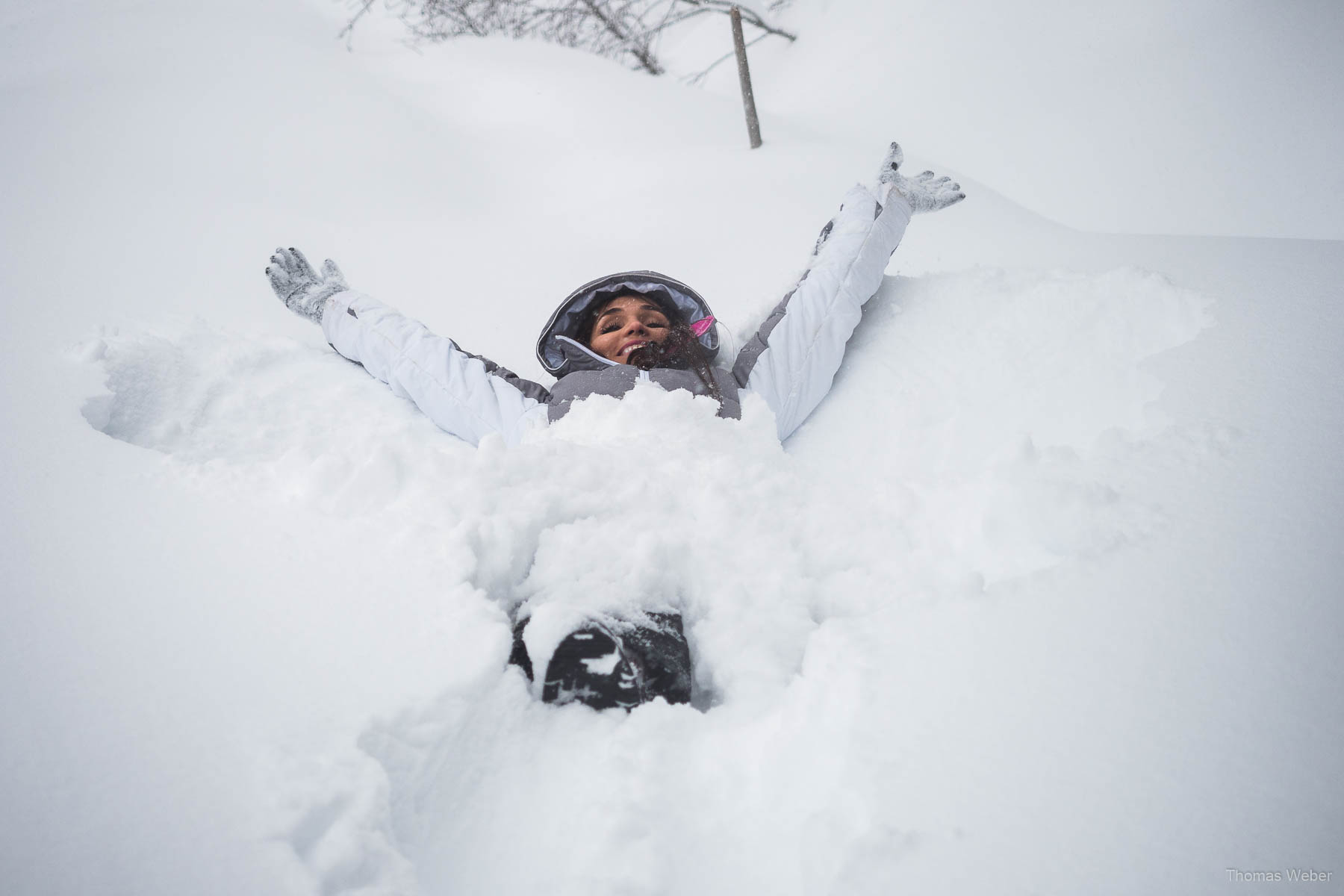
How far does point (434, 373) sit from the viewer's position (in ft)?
5.59

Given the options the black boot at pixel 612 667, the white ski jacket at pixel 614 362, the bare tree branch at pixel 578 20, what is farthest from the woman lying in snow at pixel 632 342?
the bare tree branch at pixel 578 20

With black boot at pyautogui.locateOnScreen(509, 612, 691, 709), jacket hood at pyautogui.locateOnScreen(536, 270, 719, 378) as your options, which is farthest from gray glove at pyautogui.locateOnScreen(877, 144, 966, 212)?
black boot at pyautogui.locateOnScreen(509, 612, 691, 709)

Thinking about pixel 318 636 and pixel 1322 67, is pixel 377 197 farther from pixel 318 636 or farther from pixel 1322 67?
pixel 1322 67

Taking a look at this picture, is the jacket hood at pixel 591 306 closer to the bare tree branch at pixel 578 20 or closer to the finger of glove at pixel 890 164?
the finger of glove at pixel 890 164

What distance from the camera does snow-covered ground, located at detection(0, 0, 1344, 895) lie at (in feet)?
2.01

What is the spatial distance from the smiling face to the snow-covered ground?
1.21ft

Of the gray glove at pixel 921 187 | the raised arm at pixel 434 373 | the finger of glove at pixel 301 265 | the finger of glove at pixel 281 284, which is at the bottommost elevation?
the raised arm at pixel 434 373

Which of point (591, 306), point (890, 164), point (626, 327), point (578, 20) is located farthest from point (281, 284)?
point (578, 20)

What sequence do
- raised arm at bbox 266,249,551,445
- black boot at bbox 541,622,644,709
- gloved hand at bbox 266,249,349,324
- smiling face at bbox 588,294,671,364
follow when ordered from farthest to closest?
1. gloved hand at bbox 266,249,349,324
2. smiling face at bbox 588,294,671,364
3. raised arm at bbox 266,249,551,445
4. black boot at bbox 541,622,644,709

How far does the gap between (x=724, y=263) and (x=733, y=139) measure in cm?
156

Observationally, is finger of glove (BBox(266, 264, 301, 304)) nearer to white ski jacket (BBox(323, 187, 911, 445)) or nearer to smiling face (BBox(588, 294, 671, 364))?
white ski jacket (BBox(323, 187, 911, 445))

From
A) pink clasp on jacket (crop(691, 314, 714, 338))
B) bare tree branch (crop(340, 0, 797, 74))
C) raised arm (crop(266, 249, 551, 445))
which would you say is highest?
bare tree branch (crop(340, 0, 797, 74))

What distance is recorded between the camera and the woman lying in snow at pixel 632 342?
1676 millimetres

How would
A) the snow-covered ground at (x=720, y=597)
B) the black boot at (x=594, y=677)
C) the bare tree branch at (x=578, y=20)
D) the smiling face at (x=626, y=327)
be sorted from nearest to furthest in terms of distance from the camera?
the snow-covered ground at (x=720, y=597), the black boot at (x=594, y=677), the smiling face at (x=626, y=327), the bare tree branch at (x=578, y=20)
